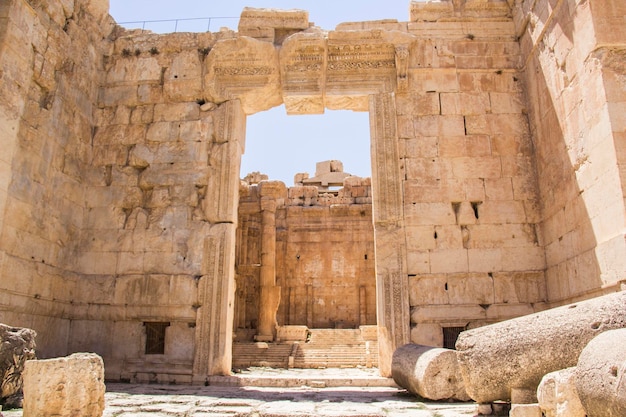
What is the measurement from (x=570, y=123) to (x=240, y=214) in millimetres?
14061

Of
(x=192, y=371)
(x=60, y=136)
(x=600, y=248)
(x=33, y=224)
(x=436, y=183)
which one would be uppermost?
(x=60, y=136)

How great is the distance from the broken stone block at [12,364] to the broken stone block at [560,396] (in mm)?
4655

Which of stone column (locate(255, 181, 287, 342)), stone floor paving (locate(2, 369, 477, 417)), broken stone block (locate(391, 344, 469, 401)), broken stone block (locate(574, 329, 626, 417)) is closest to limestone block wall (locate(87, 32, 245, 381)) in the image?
stone floor paving (locate(2, 369, 477, 417))

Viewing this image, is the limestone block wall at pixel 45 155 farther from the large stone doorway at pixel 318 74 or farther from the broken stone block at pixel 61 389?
the broken stone block at pixel 61 389

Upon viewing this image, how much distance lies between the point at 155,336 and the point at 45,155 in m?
3.28

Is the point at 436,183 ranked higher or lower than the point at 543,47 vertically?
lower

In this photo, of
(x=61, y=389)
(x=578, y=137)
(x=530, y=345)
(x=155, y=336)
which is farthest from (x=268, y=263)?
(x=530, y=345)

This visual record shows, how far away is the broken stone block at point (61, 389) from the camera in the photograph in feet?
13.9

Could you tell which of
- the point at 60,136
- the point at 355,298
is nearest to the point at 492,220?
A: the point at 60,136

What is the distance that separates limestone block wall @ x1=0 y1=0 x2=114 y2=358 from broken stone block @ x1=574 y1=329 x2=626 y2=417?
6.82m

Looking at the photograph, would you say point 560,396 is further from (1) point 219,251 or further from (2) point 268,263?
(2) point 268,263

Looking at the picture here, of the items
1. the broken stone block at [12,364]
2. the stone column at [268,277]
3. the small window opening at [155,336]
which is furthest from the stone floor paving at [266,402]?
the stone column at [268,277]

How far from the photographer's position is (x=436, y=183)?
8.64 m

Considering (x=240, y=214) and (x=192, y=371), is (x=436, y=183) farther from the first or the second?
(x=240, y=214)
